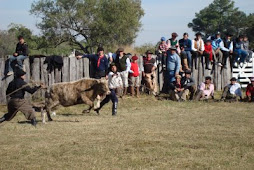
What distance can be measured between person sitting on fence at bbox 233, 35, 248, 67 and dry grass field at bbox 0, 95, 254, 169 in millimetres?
6843

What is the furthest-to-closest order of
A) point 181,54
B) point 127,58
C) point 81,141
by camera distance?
point 181,54, point 127,58, point 81,141

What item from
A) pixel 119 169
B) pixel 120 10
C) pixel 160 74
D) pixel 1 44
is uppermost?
pixel 120 10

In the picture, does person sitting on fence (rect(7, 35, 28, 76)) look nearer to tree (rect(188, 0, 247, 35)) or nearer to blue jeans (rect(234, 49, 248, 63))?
blue jeans (rect(234, 49, 248, 63))

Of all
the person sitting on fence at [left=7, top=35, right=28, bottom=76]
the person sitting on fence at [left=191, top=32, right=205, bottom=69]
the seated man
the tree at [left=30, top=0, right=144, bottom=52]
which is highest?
the tree at [left=30, top=0, right=144, bottom=52]

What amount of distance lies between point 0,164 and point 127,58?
10.8 metres

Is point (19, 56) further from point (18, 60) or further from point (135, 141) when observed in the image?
point (135, 141)

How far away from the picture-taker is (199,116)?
1501cm

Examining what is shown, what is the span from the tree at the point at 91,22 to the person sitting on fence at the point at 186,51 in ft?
115

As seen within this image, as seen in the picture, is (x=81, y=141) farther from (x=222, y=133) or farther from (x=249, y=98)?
(x=249, y=98)

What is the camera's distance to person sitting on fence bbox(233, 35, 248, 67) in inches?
899

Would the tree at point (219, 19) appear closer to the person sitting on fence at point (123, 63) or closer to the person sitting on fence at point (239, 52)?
the person sitting on fence at point (239, 52)

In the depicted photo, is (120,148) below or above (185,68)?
below

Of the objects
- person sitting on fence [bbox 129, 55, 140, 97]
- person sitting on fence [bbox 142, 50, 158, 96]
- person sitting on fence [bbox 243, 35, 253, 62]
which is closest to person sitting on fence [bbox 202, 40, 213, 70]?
person sitting on fence [bbox 243, 35, 253, 62]

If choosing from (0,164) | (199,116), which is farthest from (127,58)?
(0,164)
